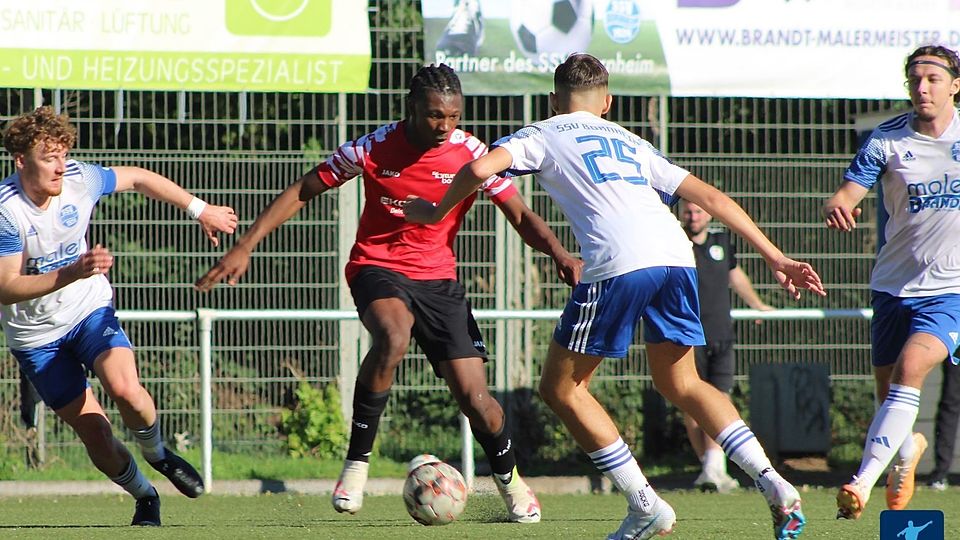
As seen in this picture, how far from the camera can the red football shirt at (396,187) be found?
761 cm

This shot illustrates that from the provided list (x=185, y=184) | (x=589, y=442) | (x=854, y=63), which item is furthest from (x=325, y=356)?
(x=589, y=442)

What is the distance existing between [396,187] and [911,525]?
372 centimetres

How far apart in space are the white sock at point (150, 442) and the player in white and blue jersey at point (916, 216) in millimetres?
3332

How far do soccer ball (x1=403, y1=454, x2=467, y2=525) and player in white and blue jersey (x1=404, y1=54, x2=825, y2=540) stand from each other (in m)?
0.93

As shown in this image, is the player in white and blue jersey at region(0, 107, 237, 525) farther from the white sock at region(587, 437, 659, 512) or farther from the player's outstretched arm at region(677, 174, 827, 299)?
the player's outstretched arm at region(677, 174, 827, 299)

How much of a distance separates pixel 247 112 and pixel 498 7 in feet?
7.07

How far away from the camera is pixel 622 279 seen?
5.88m

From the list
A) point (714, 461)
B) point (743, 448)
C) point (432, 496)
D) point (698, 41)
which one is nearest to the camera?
point (743, 448)

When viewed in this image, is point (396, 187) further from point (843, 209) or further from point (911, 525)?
point (911, 525)

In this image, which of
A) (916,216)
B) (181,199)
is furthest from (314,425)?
(916,216)

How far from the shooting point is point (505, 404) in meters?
12.0

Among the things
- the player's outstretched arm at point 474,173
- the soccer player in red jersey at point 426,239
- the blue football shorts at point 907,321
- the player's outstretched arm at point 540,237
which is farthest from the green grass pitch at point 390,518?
the player's outstretched arm at point 474,173

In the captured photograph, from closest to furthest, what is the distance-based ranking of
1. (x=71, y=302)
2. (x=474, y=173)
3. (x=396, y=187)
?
(x=474, y=173) → (x=71, y=302) → (x=396, y=187)

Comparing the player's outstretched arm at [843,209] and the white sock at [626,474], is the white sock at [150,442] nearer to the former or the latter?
the white sock at [626,474]
